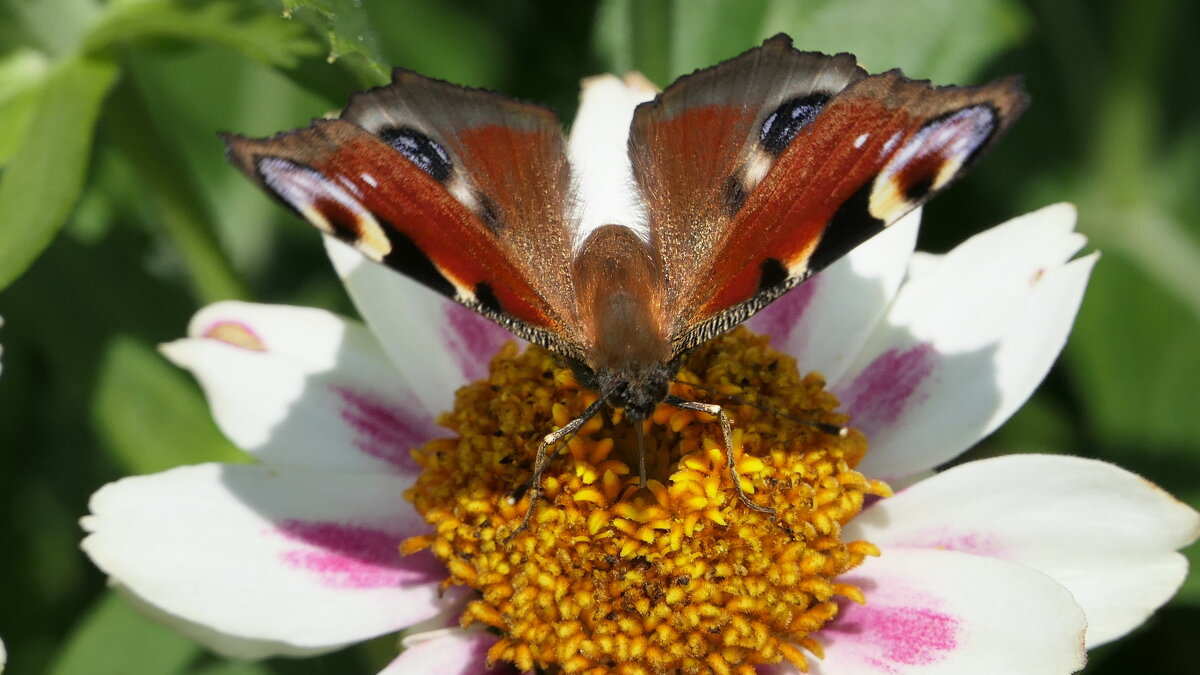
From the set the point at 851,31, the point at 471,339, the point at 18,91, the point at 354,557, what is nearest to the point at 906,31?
the point at 851,31

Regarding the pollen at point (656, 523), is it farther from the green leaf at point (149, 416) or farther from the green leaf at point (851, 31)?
the green leaf at point (851, 31)

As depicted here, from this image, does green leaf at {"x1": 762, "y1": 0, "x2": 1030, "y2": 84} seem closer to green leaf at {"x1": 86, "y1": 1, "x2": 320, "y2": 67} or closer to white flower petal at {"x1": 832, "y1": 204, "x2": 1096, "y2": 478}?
white flower petal at {"x1": 832, "y1": 204, "x2": 1096, "y2": 478}

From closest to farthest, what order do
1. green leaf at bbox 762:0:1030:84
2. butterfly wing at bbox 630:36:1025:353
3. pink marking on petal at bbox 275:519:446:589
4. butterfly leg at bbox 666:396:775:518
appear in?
butterfly wing at bbox 630:36:1025:353 → butterfly leg at bbox 666:396:775:518 → pink marking on petal at bbox 275:519:446:589 → green leaf at bbox 762:0:1030:84

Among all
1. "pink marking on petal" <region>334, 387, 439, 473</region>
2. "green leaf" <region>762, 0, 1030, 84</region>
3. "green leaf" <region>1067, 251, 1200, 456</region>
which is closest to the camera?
"pink marking on petal" <region>334, 387, 439, 473</region>

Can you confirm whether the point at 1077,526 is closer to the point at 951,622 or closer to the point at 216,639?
the point at 951,622

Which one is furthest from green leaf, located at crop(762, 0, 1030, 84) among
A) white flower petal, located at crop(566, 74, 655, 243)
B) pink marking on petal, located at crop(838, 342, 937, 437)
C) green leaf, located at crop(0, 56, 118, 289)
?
green leaf, located at crop(0, 56, 118, 289)

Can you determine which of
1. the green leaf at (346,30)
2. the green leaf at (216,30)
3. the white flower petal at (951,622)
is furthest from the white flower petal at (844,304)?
the green leaf at (216,30)

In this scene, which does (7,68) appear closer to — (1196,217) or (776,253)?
(776,253)

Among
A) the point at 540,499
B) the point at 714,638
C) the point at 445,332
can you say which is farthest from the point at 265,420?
the point at 714,638

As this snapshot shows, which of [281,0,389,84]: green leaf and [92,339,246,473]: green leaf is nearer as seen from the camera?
[281,0,389,84]: green leaf
